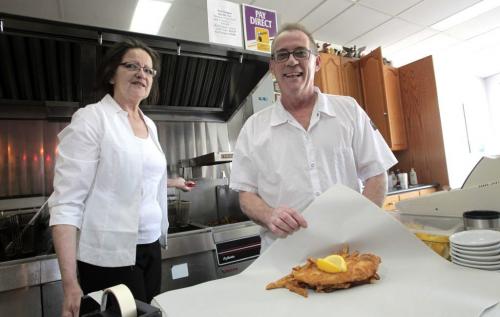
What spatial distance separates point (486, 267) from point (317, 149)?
1.84 ft

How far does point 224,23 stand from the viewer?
6.26ft

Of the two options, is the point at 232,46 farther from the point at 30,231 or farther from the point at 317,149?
the point at 30,231

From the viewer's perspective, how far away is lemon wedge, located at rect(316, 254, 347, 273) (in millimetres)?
585

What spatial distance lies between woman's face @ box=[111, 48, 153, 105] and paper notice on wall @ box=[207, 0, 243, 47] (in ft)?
2.53

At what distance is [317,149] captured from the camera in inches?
40.6

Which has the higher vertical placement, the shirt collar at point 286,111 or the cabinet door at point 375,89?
the cabinet door at point 375,89

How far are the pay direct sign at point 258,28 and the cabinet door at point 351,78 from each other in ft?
5.16

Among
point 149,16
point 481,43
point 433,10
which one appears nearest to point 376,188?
point 149,16

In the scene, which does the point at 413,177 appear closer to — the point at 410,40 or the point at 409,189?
the point at 409,189

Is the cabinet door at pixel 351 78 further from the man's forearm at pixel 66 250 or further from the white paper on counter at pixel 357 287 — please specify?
the man's forearm at pixel 66 250

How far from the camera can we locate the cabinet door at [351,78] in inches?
137

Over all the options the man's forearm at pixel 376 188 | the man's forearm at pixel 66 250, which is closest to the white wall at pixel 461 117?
the man's forearm at pixel 376 188

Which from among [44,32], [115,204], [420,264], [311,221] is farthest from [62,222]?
[44,32]

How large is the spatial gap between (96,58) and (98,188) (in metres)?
1.00
